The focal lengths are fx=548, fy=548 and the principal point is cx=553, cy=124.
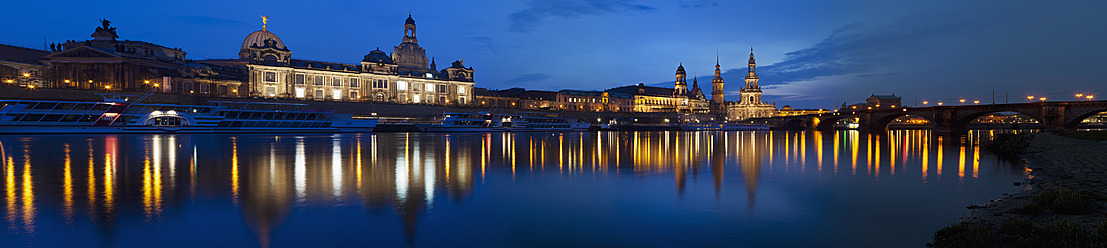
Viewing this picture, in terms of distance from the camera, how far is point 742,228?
30.3 ft

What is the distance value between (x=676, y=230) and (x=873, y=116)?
374 ft

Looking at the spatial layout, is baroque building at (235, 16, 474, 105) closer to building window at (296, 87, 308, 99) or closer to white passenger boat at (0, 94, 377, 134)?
building window at (296, 87, 308, 99)

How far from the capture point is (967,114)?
8550 cm

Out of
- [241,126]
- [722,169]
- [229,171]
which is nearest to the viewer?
[229,171]

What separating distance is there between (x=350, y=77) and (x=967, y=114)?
10817cm

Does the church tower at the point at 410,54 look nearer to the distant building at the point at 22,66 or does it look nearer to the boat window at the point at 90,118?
the distant building at the point at 22,66

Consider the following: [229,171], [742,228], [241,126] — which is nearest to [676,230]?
[742,228]

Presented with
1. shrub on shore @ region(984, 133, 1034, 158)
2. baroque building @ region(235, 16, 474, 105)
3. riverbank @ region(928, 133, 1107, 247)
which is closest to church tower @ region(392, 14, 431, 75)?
baroque building @ region(235, 16, 474, 105)

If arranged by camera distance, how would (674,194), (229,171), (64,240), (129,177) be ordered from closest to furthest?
(64,240), (674,194), (129,177), (229,171)

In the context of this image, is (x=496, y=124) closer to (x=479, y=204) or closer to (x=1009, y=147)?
(x=1009, y=147)

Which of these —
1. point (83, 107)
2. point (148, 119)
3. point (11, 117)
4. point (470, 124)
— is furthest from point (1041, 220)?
point (83, 107)

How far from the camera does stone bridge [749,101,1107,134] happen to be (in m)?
71.9

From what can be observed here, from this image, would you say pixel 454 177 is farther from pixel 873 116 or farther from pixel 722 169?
pixel 873 116

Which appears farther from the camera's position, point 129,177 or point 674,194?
point 129,177
